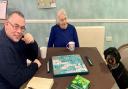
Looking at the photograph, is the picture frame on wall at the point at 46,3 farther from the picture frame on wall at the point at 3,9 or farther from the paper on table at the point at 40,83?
the paper on table at the point at 40,83

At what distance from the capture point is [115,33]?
3943 millimetres

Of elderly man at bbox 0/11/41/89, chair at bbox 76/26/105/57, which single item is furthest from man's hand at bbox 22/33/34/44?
chair at bbox 76/26/105/57

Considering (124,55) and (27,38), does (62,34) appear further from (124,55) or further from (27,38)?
(124,55)

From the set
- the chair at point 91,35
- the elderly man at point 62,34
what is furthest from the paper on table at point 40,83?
the chair at point 91,35

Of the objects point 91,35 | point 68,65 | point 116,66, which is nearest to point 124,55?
point 116,66

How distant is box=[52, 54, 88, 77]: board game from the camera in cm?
189

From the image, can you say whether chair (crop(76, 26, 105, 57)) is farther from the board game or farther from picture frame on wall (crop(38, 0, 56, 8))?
the board game

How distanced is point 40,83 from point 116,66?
29.0 inches

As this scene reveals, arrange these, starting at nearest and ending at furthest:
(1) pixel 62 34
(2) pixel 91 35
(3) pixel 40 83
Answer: (3) pixel 40 83, (1) pixel 62 34, (2) pixel 91 35

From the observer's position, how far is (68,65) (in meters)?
2.01

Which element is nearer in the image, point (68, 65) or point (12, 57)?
point (12, 57)

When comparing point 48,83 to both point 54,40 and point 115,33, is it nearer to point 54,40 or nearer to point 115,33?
point 54,40

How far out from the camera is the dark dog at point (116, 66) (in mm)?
1984

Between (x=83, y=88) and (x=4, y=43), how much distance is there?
0.70m
